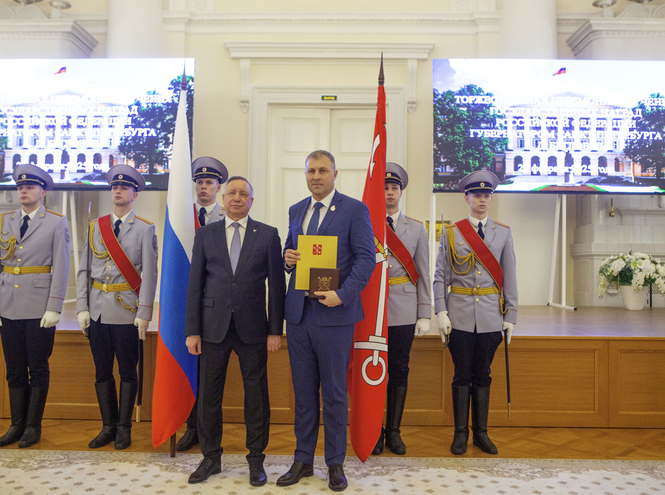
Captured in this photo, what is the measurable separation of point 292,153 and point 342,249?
3.51 metres

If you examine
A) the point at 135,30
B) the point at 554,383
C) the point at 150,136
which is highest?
the point at 135,30

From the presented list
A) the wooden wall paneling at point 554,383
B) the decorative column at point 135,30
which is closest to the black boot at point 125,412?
the wooden wall paneling at point 554,383

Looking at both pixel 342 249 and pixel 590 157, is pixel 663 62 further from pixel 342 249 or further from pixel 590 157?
pixel 342 249

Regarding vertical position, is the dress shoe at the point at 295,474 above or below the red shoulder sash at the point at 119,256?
below

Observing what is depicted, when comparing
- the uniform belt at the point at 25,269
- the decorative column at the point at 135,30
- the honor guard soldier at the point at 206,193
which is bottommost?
the uniform belt at the point at 25,269

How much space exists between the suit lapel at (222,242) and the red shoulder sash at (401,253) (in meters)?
0.88

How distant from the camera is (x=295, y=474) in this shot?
229cm

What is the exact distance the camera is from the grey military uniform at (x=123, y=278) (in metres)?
2.69

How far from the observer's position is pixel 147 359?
3195mm

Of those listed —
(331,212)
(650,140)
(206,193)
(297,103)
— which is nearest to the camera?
(331,212)

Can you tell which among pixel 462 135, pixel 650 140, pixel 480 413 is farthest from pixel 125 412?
pixel 650 140

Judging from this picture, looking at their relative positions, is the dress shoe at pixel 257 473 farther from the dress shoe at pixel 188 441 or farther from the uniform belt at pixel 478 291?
the uniform belt at pixel 478 291

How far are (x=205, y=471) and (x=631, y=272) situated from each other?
4.42 m

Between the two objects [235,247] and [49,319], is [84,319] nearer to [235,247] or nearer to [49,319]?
[49,319]
